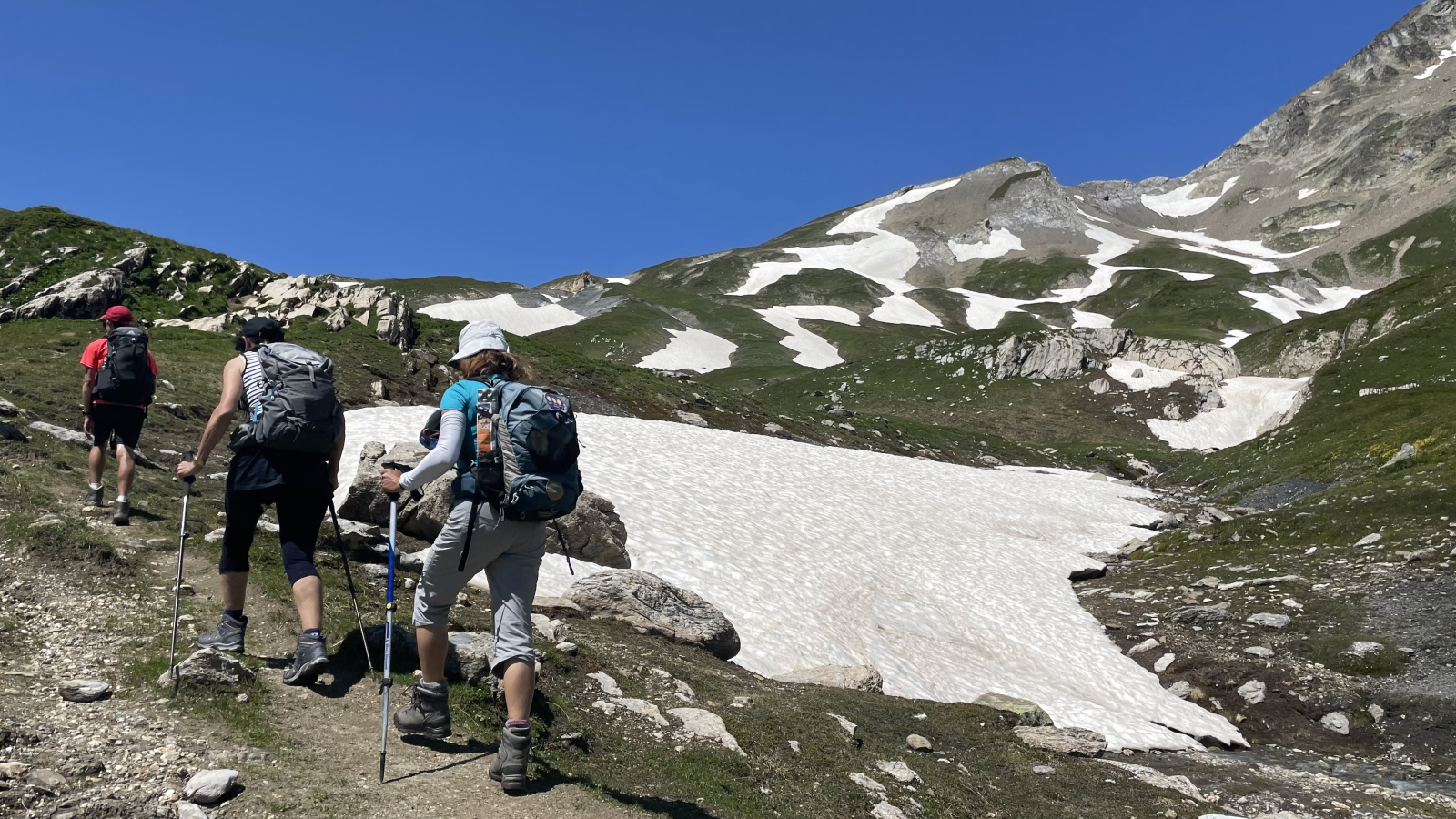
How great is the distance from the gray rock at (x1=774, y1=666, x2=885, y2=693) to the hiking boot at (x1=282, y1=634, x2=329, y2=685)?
8.84m

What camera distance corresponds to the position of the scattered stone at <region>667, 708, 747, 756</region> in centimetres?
956

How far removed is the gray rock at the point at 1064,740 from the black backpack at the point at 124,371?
15151mm

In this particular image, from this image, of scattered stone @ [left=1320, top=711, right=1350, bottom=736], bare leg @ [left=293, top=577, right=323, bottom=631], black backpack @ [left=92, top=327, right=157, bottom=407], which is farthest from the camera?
scattered stone @ [left=1320, top=711, right=1350, bottom=736]

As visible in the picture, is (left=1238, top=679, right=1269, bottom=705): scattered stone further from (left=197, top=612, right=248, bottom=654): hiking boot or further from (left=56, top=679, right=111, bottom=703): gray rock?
(left=56, top=679, right=111, bottom=703): gray rock

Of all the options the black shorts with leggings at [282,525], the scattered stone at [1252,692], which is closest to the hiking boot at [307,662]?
the black shorts with leggings at [282,525]

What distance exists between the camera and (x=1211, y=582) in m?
24.0

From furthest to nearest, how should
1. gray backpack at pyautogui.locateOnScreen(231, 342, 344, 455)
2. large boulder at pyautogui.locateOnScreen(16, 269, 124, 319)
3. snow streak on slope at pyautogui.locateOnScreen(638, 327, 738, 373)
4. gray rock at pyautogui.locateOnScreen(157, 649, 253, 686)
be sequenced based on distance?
1. snow streak on slope at pyautogui.locateOnScreen(638, 327, 738, 373)
2. large boulder at pyautogui.locateOnScreen(16, 269, 124, 319)
3. gray backpack at pyautogui.locateOnScreen(231, 342, 344, 455)
4. gray rock at pyautogui.locateOnScreen(157, 649, 253, 686)

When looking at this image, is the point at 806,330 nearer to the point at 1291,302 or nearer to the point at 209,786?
the point at 1291,302

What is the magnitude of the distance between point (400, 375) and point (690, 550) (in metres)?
20.3

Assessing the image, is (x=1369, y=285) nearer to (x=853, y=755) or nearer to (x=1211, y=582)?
(x=1211, y=582)

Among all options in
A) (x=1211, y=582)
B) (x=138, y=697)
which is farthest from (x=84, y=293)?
(x=1211, y=582)

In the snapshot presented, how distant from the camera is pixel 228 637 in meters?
8.35

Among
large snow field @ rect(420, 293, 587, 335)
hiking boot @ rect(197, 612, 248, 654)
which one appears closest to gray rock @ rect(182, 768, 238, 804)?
hiking boot @ rect(197, 612, 248, 654)

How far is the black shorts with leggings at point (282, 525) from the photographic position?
26.6 feet
